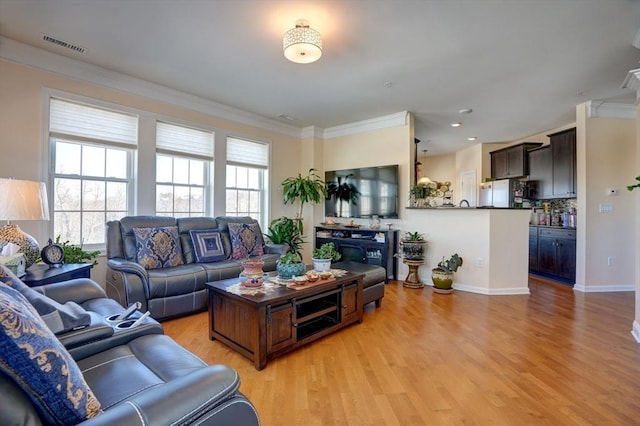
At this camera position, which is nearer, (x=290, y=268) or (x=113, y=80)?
(x=290, y=268)

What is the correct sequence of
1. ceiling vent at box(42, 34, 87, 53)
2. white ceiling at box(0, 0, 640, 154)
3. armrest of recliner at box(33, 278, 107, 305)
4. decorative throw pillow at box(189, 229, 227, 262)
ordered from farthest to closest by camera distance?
decorative throw pillow at box(189, 229, 227, 262) < ceiling vent at box(42, 34, 87, 53) < white ceiling at box(0, 0, 640, 154) < armrest of recliner at box(33, 278, 107, 305)

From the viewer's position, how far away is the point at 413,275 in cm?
455

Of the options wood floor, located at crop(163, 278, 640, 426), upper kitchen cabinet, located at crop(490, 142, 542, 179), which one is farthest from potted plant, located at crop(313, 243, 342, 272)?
upper kitchen cabinet, located at crop(490, 142, 542, 179)

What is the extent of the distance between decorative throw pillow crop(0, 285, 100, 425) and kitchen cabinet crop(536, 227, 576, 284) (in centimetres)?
589

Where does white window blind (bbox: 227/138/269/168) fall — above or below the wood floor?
above

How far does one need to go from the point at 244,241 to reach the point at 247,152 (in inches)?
67.8

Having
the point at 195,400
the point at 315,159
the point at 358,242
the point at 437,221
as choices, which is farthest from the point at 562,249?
the point at 195,400

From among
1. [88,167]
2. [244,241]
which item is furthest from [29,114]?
[244,241]

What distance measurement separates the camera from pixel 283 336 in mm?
2336

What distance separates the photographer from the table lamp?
2.29m

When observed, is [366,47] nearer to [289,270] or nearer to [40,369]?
[289,270]

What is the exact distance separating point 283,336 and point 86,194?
9.82ft

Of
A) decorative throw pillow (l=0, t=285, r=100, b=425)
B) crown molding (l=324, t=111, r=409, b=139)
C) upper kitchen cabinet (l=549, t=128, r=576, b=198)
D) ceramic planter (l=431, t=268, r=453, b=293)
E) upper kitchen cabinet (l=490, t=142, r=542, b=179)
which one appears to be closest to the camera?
decorative throw pillow (l=0, t=285, r=100, b=425)

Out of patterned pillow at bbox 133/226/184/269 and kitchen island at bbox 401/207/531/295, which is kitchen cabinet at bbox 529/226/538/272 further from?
patterned pillow at bbox 133/226/184/269
